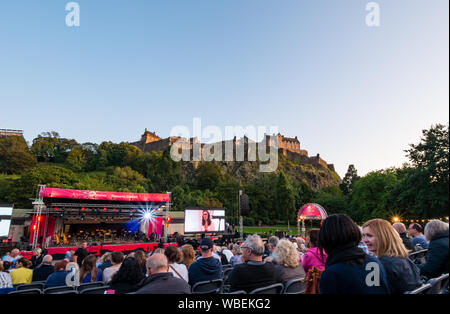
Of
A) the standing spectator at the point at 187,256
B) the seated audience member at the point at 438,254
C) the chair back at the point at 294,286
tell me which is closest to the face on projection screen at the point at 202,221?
the standing spectator at the point at 187,256

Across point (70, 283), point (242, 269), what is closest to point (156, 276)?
point (242, 269)

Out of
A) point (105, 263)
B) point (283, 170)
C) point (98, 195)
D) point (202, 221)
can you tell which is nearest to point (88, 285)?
point (105, 263)

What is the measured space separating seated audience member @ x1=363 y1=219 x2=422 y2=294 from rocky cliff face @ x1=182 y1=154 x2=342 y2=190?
6651 centimetres

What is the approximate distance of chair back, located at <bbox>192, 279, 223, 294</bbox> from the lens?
3.29 metres

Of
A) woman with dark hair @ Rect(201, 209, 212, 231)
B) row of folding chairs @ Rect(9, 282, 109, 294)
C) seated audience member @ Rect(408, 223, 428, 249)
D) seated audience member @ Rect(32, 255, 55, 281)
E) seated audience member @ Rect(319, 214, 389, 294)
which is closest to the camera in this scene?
seated audience member @ Rect(319, 214, 389, 294)

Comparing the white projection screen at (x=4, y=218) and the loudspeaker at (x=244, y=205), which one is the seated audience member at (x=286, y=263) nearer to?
the loudspeaker at (x=244, y=205)

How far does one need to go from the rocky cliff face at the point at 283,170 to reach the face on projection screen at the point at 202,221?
4671 centimetres

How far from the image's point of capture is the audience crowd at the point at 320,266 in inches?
63.7

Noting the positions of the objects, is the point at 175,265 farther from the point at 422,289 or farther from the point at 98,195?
the point at 98,195

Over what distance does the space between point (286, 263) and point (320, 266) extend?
577 mm

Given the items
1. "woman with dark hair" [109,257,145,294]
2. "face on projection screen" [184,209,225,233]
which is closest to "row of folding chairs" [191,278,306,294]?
"woman with dark hair" [109,257,145,294]

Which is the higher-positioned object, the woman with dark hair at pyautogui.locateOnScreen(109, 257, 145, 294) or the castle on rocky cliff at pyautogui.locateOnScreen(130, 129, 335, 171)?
the castle on rocky cliff at pyautogui.locateOnScreen(130, 129, 335, 171)

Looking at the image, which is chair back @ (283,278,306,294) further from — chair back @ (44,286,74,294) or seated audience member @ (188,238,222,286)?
chair back @ (44,286,74,294)
